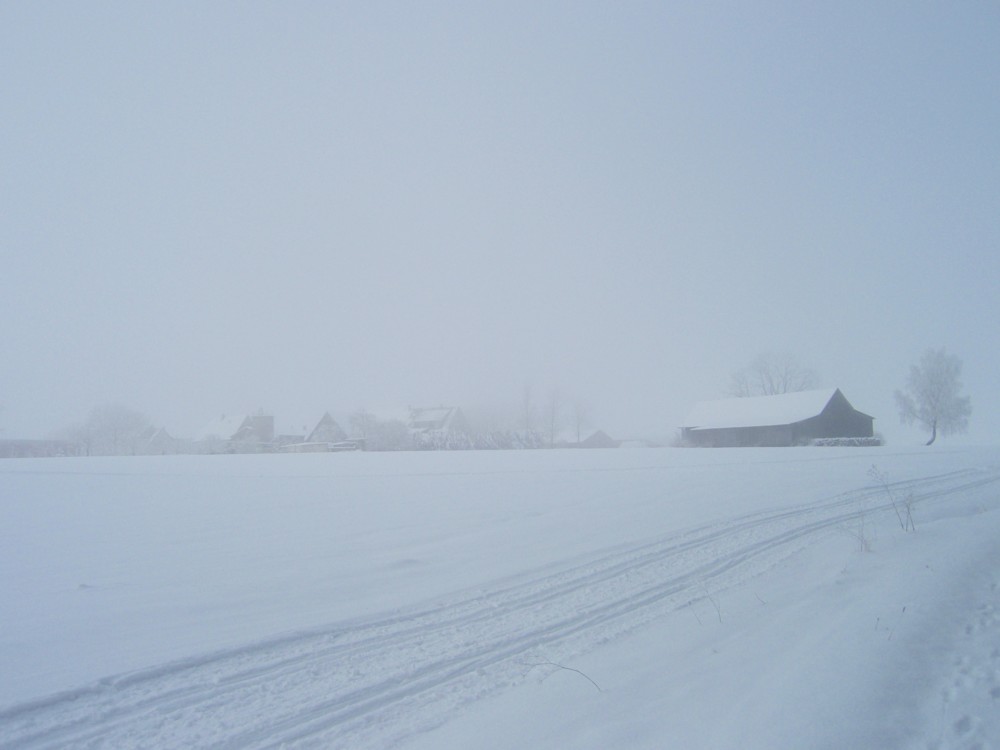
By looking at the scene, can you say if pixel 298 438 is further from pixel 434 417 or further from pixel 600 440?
pixel 600 440

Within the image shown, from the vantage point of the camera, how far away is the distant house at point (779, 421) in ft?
185

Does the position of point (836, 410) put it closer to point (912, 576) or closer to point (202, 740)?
point (912, 576)

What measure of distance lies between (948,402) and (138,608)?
82.9 metres

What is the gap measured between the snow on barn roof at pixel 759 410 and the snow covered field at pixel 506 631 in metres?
48.6

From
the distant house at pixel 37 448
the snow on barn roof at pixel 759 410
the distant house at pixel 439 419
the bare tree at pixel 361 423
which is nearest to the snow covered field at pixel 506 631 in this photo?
the snow on barn roof at pixel 759 410

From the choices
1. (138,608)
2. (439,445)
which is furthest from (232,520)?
(439,445)

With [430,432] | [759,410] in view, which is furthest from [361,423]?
[759,410]

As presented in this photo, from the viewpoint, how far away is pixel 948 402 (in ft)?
224

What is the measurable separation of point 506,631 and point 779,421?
5819 centimetres

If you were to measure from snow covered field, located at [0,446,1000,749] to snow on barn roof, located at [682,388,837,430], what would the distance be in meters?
48.6

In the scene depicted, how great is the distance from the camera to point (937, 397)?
69000mm

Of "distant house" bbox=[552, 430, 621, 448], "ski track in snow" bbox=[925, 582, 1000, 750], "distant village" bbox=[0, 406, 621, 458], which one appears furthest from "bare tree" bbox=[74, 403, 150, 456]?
"ski track in snow" bbox=[925, 582, 1000, 750]

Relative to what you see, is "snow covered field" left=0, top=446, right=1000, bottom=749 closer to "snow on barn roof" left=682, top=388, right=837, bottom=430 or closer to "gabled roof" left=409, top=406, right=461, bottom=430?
"snow on barn roof" left=682, top=388, right=837, bottom=430

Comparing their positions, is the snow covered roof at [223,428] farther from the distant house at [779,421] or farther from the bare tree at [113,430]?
the distant house at [779,421]
